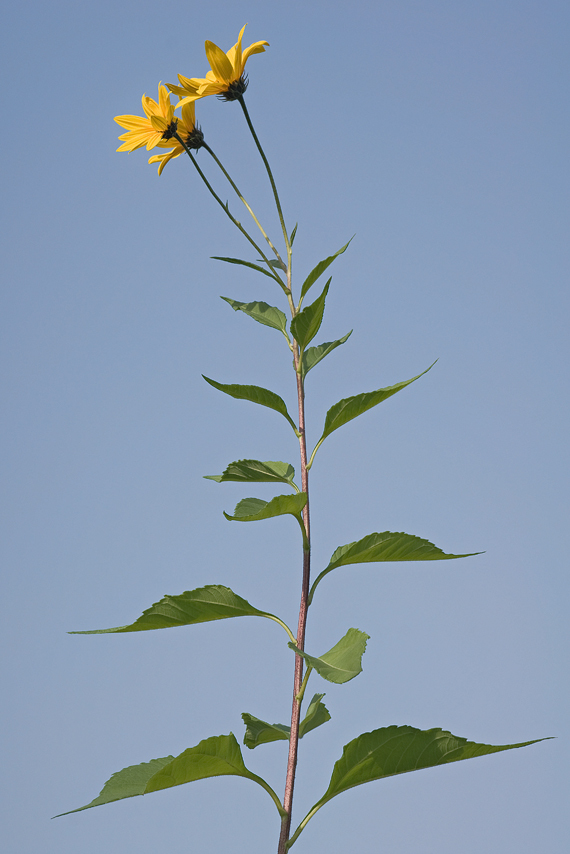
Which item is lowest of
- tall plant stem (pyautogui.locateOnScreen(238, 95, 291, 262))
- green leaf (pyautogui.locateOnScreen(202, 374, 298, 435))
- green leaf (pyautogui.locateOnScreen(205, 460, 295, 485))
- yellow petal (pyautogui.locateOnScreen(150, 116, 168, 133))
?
green leaf (pyautogui.locateOnScreen(205, 460, 295, 485))

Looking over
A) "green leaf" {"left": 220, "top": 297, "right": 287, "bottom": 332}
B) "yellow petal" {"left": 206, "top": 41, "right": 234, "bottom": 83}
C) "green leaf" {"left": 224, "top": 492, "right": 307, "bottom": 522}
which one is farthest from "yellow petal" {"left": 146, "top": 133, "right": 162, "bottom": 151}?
"green leaf" {"left": 224, "top": 492, "right": 307, "bottom": 522}

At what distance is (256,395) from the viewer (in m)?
1.44

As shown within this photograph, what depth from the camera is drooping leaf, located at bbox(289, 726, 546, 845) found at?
1.26 metres

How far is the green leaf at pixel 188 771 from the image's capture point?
121 cm

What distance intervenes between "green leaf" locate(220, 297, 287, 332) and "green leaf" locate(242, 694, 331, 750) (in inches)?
28.2

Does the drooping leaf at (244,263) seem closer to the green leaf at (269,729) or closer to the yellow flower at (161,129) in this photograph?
the yellow flower at (161,129)

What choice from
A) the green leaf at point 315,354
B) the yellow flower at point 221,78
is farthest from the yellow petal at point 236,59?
the green leaf at point 315,354

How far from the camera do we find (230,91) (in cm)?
161

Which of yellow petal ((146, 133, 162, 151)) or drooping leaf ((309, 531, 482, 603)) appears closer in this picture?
drooping leaf ((309, 531, 482, 603))

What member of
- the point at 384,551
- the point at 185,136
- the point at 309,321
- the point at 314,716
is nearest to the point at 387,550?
the point at 384,551

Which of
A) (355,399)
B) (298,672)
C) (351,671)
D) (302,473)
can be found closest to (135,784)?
(298,672)

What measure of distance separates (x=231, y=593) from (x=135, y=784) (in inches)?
14.0

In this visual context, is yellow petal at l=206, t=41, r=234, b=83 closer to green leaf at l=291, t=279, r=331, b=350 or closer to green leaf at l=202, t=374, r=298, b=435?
green leaf at l=291, t=279, r=331, b=350

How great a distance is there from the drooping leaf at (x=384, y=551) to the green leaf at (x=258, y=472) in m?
0.17
